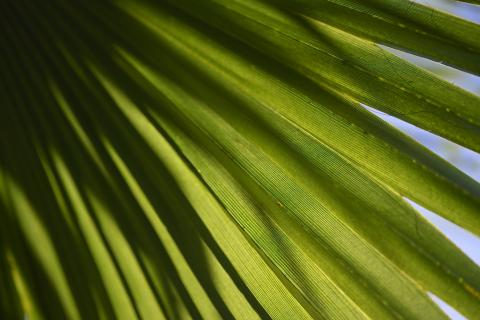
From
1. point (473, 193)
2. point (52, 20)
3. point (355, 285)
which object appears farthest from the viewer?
point (52, 20)

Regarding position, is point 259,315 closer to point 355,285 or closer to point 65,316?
point 355,285

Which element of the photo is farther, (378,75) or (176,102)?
(176,102)

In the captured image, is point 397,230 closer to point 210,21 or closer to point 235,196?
point 235,196

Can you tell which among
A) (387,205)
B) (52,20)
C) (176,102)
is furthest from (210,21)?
(387,205)

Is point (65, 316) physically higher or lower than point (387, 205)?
lower

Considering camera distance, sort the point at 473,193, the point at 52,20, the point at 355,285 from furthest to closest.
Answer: the point at 52,20 < the point at 355,285 < the point at 473,193

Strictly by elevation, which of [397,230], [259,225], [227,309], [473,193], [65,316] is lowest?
[65,316]
